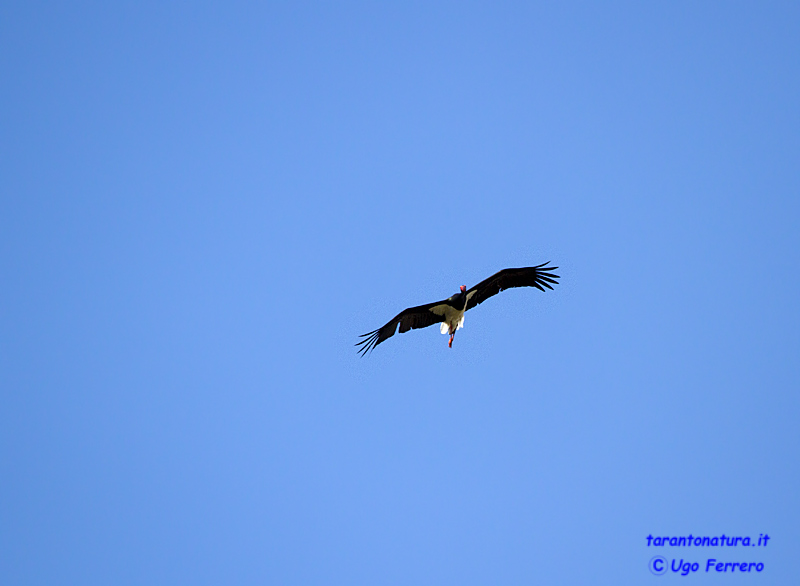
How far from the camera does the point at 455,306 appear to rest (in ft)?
251

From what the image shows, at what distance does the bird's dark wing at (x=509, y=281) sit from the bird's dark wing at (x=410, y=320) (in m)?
1.30

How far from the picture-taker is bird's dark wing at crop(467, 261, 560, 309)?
75.6 metres

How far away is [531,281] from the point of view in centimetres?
7588

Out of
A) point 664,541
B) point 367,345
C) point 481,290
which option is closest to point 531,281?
point 481,290

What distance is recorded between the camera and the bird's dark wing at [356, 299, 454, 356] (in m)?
76.6

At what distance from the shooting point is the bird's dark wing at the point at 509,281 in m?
75.6

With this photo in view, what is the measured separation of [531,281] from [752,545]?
13.7 m

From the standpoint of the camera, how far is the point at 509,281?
76.2 meters

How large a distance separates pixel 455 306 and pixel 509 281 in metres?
2.32

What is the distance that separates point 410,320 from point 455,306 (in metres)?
2.00

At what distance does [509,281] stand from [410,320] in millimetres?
4276

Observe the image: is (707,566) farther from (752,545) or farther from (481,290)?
(481,290)

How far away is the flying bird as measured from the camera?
7575cm

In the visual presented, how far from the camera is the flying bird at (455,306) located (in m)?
75.8
